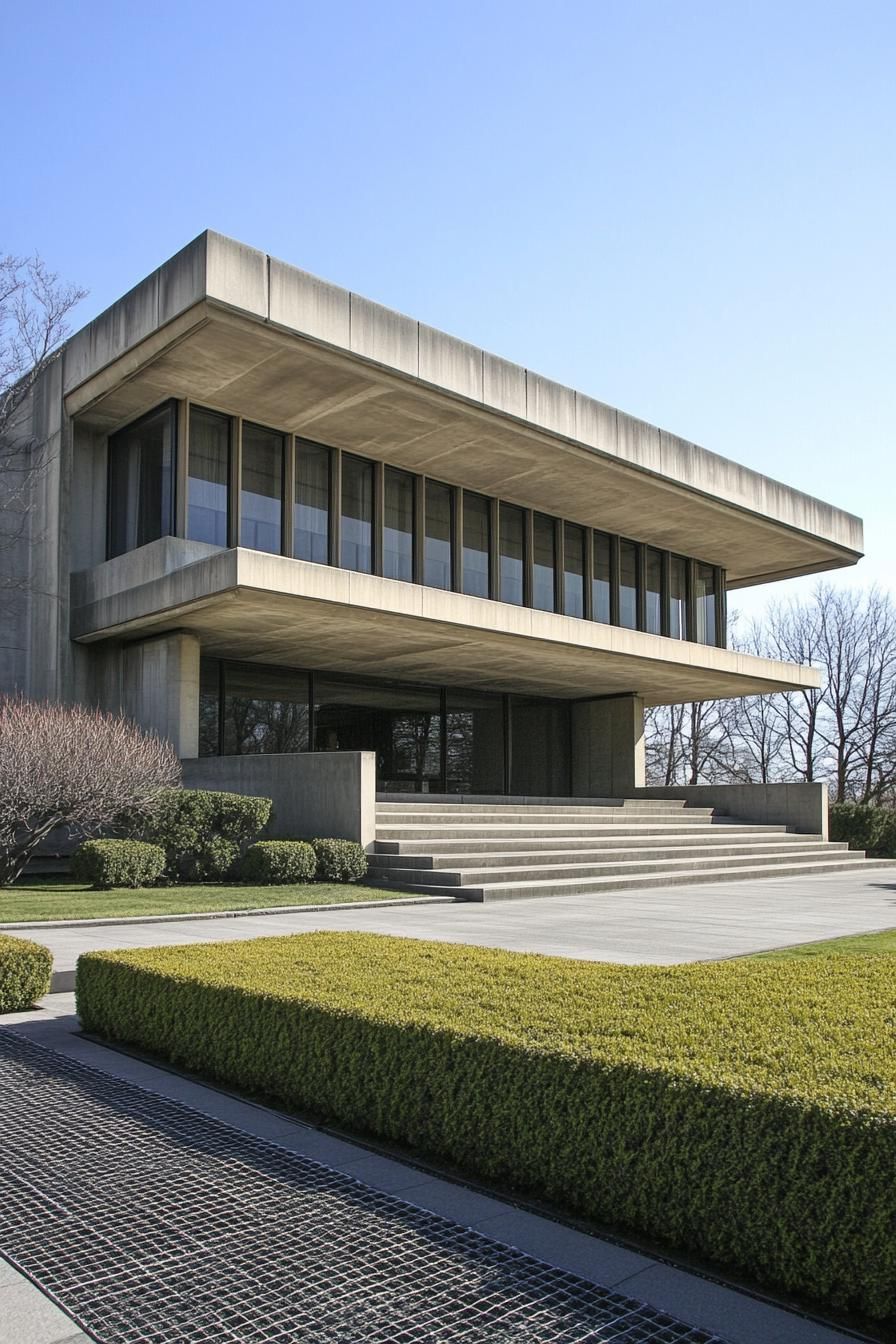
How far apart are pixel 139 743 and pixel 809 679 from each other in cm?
2184

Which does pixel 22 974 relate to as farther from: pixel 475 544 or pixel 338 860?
pixel 475 544

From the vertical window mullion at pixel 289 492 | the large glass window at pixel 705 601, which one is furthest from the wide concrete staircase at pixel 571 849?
the large glass window at pixel 705 601

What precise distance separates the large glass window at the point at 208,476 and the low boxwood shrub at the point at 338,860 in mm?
7360

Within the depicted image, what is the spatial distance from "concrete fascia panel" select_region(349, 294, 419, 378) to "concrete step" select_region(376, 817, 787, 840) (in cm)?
842

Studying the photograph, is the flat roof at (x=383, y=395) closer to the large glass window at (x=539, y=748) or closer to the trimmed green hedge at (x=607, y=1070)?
the large glass window at (x=539, y=748)

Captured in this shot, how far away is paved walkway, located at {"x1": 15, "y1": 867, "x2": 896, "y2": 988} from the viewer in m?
10.6

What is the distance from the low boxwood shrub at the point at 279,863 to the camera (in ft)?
56.3

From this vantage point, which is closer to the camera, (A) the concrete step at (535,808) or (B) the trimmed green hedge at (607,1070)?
(B) the trimmed green hedge at (607,1070)

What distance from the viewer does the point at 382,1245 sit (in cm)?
381

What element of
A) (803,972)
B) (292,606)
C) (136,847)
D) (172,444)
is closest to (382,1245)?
(803,972)

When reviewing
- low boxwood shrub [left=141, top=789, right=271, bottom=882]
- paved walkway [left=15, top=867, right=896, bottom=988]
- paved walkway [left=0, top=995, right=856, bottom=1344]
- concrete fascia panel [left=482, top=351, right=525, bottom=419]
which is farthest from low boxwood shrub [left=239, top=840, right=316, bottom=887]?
paved walkway [left=0, top=995, right=856, bottom=1344]

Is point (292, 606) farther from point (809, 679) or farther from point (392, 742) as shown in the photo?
point (809, 679)

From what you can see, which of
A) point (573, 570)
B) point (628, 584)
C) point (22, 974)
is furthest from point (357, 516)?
point (22, 974)

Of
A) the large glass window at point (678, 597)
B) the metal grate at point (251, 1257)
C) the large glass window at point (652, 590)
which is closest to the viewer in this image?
the metal grate at point (251, 1257)
